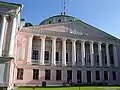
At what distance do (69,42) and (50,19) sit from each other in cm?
1204

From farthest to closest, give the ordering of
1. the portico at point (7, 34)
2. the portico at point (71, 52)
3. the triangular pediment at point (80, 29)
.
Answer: the triangular pediment at point (80, 29) → the portico at point (71, 52) → the portico at point (7, 34)

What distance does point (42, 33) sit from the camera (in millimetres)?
29125

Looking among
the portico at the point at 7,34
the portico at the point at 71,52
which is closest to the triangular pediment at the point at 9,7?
→ the portico at the point at 7,34

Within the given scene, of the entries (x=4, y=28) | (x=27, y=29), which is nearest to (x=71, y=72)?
(x=27, y=29)

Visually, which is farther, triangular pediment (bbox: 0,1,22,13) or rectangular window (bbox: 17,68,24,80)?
rectangular window (bbox: 17,68,24,80)

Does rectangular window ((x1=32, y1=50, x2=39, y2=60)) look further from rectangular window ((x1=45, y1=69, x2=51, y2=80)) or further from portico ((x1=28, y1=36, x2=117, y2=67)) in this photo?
rectangular window ((x1=45, y1=69, x2=51, y2=80))

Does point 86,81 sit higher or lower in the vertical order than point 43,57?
lower

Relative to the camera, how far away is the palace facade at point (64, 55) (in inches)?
1067

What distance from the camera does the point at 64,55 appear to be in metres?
29.3

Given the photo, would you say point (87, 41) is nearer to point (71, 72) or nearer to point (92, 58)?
point (92, 58)

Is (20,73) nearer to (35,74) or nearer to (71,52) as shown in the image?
(35,74)

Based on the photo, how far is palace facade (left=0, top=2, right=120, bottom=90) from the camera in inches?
1067

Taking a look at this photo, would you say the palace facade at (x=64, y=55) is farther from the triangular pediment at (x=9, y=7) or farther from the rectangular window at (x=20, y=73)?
the triangular pediment at (x=9, y=7)

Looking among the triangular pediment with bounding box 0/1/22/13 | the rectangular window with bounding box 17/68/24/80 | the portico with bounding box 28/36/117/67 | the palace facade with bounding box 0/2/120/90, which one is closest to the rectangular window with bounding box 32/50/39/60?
the palace facade with bounding box 0/2/120/90
